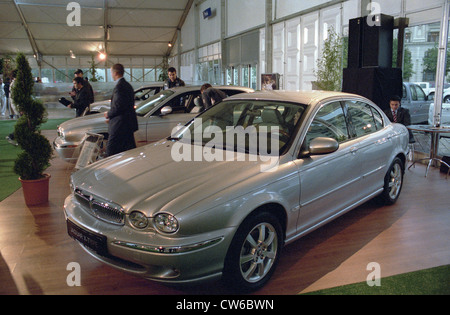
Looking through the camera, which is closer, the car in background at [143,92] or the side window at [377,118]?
the side window at [377,118]

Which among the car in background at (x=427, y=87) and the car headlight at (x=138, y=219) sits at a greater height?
the car in background at (x=427, y=87)

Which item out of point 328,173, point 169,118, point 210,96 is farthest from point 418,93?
point 328,173

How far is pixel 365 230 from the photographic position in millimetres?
4023

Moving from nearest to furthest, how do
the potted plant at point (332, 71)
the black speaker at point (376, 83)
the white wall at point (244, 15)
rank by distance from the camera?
1. the black speaker at point (376, 83)
2. the potted plant at point (332, 71)
3. the white wall at point (244, 15)

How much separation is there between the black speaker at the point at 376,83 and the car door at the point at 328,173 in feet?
12.1

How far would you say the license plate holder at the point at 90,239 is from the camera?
256 cm

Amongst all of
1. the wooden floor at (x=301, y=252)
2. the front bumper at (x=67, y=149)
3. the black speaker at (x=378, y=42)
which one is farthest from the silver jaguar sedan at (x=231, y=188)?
the black speaker at (x=378, y=42)

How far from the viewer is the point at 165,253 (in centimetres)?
236

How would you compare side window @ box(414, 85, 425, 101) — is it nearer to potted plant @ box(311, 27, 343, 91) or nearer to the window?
the window

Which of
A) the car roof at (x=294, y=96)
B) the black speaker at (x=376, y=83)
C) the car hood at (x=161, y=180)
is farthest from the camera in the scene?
the black speaker at (x=376, y=83)

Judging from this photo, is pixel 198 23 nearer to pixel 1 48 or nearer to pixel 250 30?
pixel 250 30

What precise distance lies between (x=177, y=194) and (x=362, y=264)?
1.81 meters

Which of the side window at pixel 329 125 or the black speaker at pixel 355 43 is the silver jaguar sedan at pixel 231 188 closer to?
the side window at pixel 329 125
